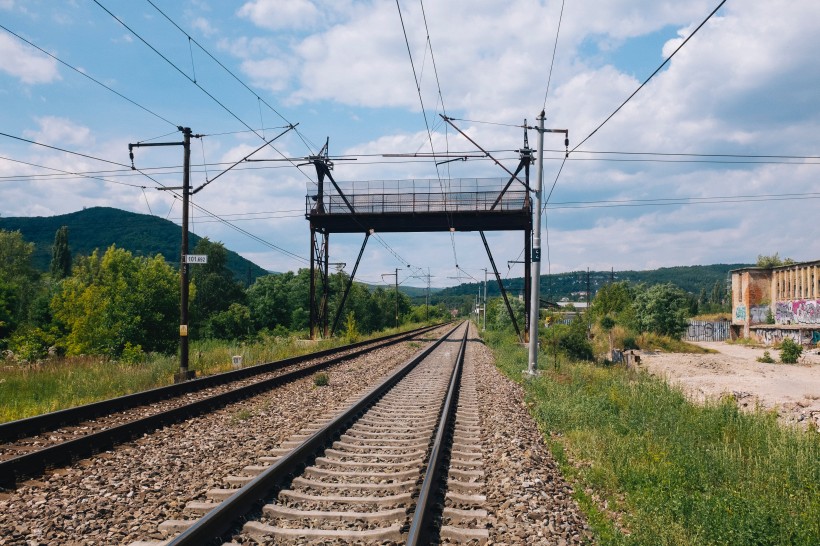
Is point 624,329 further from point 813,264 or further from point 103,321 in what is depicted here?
point 103,321

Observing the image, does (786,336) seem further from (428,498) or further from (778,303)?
(428,498)

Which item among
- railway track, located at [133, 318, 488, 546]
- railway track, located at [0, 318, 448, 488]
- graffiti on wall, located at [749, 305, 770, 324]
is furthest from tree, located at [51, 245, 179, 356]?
graffiti on wall, located at [749, 305, 770, 324]

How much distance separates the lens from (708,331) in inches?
2309

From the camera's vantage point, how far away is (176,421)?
Answer: 426 inches

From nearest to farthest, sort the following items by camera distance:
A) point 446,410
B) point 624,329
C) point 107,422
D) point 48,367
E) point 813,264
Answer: point 107,422
point 446,410
point 48,367
point 813,264
point 624,329

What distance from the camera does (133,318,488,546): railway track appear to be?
533 centimetres

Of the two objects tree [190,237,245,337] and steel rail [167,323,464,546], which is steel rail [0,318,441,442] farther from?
tree [190,237,245,337]

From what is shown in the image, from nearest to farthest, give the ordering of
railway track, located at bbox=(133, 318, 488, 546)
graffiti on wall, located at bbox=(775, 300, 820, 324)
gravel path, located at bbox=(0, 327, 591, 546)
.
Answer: railway track, located at bbox=(133, 318, 488, 546) < gravel path, located at bbox=(0, 327, 591, 546) < graffiti on wall, located at bbox=(775, 300, 820, 324)

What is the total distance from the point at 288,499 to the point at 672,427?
7.21m

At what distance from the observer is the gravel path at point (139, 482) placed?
5.43 metres

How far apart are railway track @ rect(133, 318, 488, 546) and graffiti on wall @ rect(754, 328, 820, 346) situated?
122ft

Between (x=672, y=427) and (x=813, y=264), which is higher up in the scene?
(x=813, y=264)

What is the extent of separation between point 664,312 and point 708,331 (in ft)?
47.2

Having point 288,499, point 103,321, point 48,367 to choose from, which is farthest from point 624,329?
point 288,499
